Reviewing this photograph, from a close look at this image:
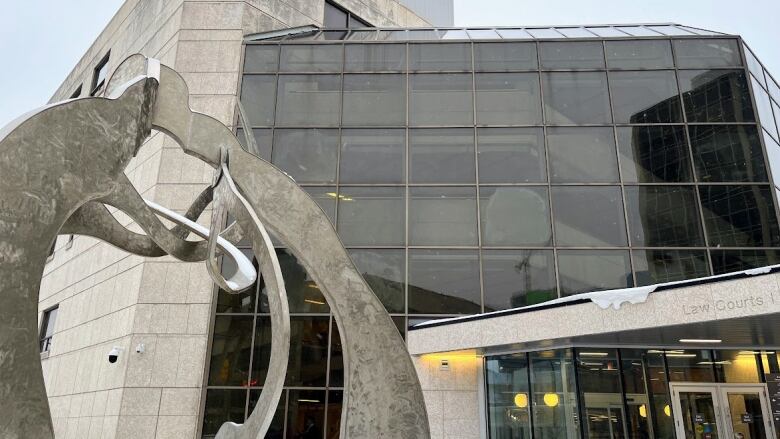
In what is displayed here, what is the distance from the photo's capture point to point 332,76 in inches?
770

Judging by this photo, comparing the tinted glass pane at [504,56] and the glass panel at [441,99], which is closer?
the glass panel at [441,99]

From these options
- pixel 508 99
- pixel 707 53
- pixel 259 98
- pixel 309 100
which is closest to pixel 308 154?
pixel 309 100

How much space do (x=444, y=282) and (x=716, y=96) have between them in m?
10.3

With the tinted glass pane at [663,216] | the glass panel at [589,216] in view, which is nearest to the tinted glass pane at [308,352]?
the glass panel at [589,216]

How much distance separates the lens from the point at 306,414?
51.7ft

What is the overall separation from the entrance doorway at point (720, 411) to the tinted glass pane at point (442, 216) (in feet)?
21.9

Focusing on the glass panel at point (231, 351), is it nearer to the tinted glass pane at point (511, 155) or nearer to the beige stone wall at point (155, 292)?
the beige stone wall at point (155, 292)

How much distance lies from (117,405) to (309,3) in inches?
589

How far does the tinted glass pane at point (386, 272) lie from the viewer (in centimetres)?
1672

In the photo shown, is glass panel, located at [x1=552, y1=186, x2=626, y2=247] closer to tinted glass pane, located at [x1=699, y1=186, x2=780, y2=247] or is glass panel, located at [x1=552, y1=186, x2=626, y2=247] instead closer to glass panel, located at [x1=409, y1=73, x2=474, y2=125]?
tinted glass pane, located at [x1=699, y1=186, x2=780, y2=247]

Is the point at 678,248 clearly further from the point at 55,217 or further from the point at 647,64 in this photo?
the point at 55,217

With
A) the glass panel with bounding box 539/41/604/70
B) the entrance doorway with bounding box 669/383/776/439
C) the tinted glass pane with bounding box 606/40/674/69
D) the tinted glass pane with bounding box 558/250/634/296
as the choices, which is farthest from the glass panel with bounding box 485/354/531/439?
the tinted glass pane with bounding box 606/40/674/69

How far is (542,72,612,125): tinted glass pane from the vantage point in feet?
60.6

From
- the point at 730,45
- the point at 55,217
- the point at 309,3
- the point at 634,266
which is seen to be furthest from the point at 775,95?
the point at 55,217
